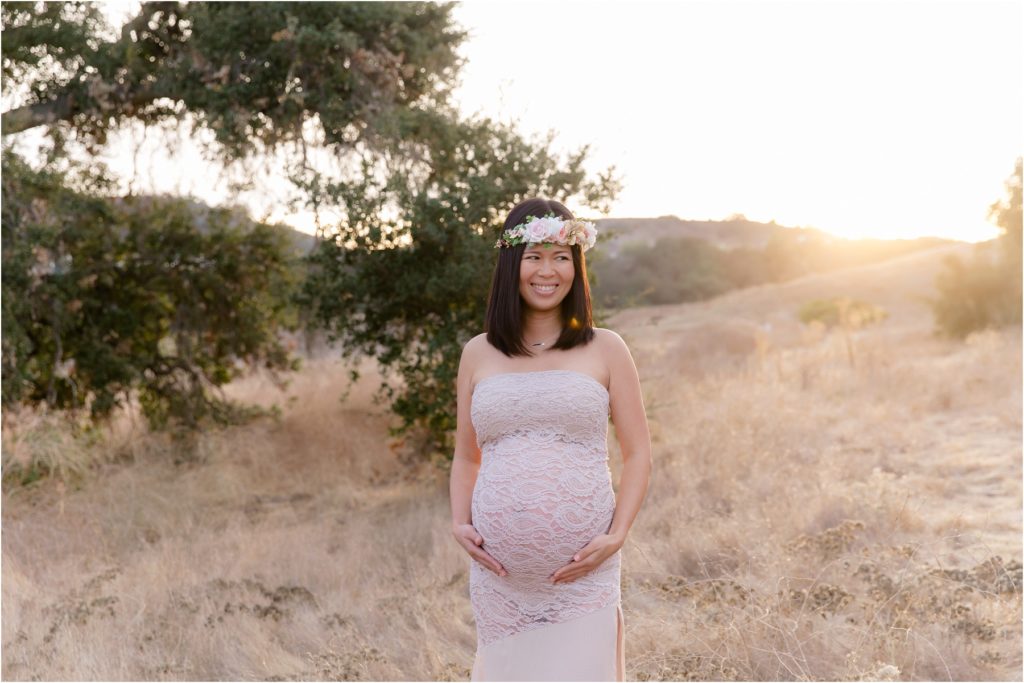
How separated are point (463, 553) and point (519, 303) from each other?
364 centimetres

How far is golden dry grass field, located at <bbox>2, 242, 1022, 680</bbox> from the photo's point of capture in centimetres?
453

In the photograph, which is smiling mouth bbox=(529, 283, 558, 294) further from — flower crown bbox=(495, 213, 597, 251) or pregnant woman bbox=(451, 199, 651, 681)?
flower crown bbox=(495, 213, 597, 251)

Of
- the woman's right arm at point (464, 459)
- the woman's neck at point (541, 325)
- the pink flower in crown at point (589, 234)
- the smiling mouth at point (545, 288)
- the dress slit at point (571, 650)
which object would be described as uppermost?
the pink flower in crown at point (589, 234)

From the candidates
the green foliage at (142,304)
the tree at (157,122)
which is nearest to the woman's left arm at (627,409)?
the tree at (157,122)

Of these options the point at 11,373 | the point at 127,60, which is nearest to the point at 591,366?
the point at 11,373

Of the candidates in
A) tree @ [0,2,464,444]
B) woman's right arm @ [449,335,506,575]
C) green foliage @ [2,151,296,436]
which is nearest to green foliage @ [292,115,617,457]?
tree @ [0,2,464,444]

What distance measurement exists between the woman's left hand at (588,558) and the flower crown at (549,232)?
1.13 m

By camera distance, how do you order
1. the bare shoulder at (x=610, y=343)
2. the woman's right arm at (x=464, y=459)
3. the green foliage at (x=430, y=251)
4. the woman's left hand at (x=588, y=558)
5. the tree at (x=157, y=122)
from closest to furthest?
the woman's left hand at (x=588, y=558)
the bare shoulder at (x=610, y=343)
the woman's right arm at (x=464, y=459)
the green foliage at (x=430, y=251)
the tree at (x=157, y=122)

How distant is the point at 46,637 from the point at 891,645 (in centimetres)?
493

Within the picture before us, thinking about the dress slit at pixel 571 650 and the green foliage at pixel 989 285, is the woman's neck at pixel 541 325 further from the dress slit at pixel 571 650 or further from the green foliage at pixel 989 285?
the green foliage at pixel 989 285

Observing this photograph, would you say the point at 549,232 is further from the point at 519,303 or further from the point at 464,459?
the point at 464,459

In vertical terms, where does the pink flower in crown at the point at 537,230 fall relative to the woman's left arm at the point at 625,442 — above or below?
above

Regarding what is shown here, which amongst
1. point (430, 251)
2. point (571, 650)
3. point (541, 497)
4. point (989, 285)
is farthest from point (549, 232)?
point (989, 285)

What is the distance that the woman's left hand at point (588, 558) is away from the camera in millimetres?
2977
